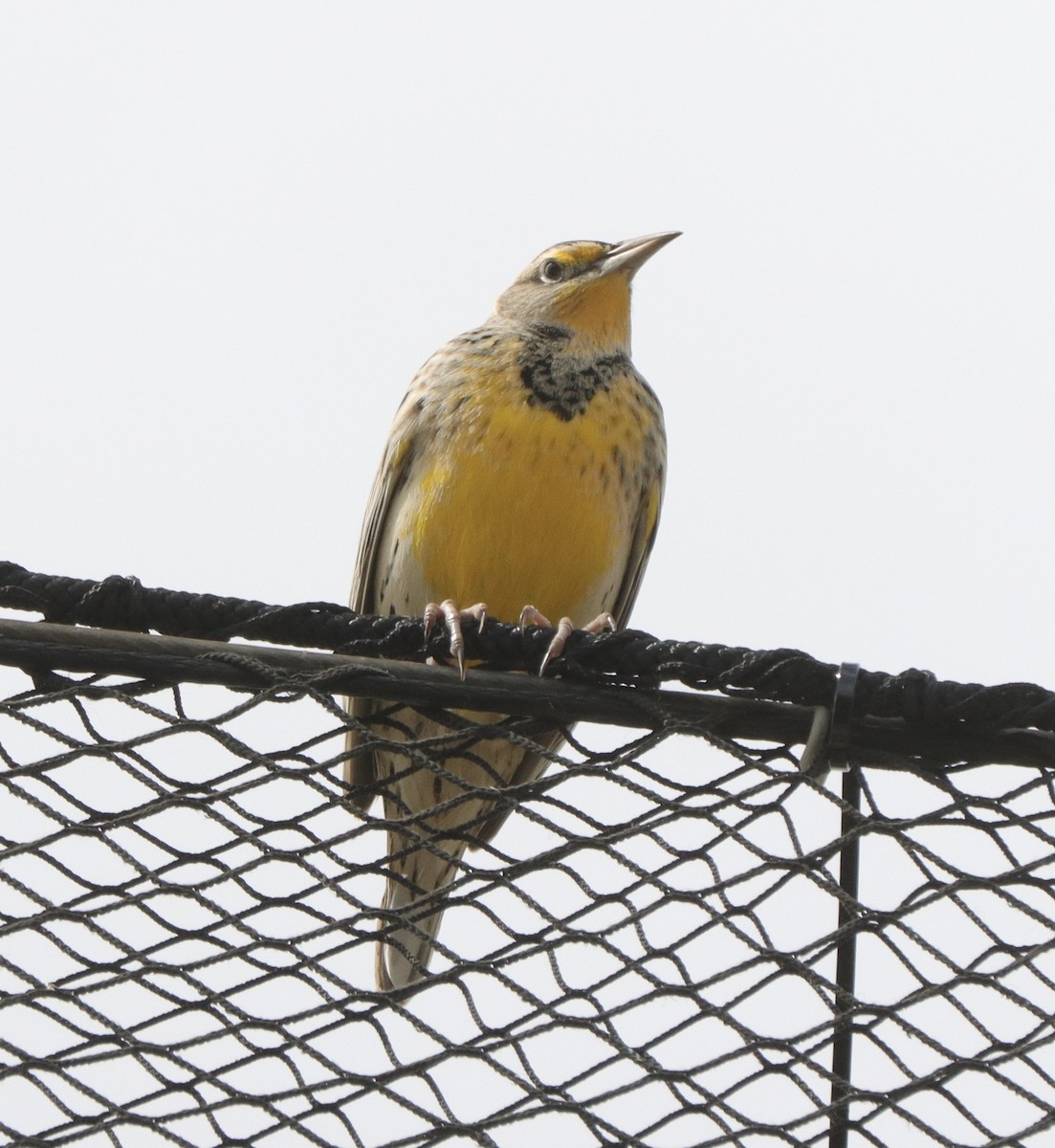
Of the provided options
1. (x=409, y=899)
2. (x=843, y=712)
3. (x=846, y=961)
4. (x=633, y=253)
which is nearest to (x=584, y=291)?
(x=633, y=253)

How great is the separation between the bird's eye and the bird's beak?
0.21 m

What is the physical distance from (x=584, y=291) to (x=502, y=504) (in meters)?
1.59

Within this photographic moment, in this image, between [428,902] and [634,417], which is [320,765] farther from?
[634,417]

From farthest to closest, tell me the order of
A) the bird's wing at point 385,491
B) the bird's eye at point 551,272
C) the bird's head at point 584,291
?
1. the bird's eye at point 551,272
2. the bird's head at point 584,291
3. the bird's wing at point 385,491

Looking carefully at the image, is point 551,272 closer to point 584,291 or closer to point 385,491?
point 584,291

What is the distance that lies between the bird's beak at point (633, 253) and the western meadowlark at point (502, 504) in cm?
61

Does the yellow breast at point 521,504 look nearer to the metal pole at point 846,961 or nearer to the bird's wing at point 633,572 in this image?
the bird's wing at point 633,572

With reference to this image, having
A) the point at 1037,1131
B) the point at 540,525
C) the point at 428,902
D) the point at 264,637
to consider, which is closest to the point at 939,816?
the point at 1037,1131

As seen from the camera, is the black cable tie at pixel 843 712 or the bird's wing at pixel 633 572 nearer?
the black cable tie at pixel 843 712

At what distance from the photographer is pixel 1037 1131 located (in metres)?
3.00

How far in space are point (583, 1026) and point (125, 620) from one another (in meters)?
1.23

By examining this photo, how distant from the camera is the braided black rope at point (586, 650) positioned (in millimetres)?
3254

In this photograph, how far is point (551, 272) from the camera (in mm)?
7340

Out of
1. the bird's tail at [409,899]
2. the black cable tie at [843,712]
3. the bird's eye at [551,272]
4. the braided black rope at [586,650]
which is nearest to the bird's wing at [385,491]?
the bird's tail at [409,899]
